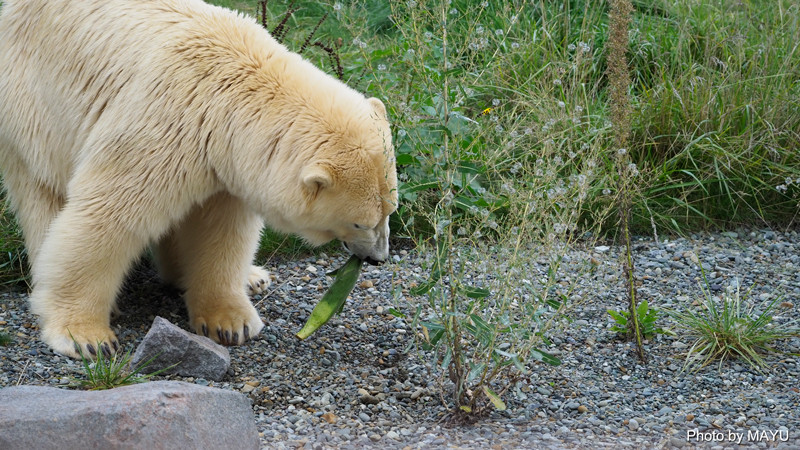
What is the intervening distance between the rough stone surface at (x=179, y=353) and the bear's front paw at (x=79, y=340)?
37cm

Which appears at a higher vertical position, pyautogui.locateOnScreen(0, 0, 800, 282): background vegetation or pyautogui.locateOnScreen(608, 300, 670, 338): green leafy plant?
pyautogui.locateOnScreen(0, 0, 800, 282): background vegetation

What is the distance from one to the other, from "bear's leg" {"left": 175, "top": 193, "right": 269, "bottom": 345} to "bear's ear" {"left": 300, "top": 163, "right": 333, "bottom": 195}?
2.69ft

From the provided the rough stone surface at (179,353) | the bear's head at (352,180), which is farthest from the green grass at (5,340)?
the bear's head at (352,180)

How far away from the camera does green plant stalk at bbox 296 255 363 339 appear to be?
445 centimetres

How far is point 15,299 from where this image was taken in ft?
17.0

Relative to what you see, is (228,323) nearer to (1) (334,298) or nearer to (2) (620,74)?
(1) (334,298)

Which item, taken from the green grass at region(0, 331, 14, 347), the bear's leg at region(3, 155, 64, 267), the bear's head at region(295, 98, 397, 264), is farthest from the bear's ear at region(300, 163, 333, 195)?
the green grass at region(0, 331, 14, 347)

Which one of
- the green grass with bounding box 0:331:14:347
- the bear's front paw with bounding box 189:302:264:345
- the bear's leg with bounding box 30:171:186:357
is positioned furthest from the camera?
the bear's front paw with bounding box 189:302:264:345

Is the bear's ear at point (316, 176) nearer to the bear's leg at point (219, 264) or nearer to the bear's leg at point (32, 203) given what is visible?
the bear's leg at point (219, 264)

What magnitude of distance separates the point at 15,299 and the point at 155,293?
2.42 feet

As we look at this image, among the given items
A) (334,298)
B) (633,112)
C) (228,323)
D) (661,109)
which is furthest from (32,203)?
(661,109)

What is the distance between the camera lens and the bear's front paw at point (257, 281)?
539 centimetres

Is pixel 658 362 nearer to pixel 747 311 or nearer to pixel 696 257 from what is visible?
pixel 747 311

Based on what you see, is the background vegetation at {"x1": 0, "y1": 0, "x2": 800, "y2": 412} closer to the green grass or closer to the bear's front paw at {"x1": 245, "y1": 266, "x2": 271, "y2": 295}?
the bear's front paw at {"x1": 245, "y1": 266, "x2": 271, "y2": 295}
